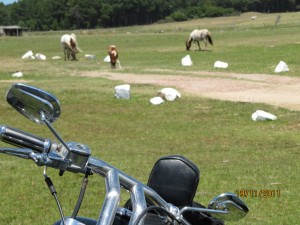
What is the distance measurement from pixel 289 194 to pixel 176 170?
4266 millimetres

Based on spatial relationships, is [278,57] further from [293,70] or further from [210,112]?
[210,112]

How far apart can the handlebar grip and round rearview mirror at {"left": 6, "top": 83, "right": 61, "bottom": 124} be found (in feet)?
0.19

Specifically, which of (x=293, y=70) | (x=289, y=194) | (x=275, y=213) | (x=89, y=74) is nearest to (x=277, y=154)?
(x=289, y=194)

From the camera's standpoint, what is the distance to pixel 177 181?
2895 mm

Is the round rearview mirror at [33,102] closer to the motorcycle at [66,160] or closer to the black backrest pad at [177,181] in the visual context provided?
the motorcycle at [66,160]

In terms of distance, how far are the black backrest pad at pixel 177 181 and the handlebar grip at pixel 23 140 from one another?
106cm

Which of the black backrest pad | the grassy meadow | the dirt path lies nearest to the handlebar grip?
the black backrest pad

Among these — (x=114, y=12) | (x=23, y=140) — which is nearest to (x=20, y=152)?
Answer: (x=23, y=140)

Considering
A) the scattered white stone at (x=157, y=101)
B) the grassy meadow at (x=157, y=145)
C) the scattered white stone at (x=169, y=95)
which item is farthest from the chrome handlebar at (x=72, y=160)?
the scattered white stone at (x=169, y=95)

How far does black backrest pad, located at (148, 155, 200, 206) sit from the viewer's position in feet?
Answer: 9.44

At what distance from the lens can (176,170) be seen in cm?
291

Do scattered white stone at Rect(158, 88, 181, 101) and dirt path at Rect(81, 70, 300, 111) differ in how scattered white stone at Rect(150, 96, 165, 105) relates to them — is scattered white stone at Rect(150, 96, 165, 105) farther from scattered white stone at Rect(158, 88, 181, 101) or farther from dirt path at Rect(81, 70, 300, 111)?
dirt path at Rect(81, 70, 300, 111)

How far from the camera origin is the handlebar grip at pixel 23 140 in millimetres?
1930

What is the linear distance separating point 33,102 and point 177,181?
113 centimetres
